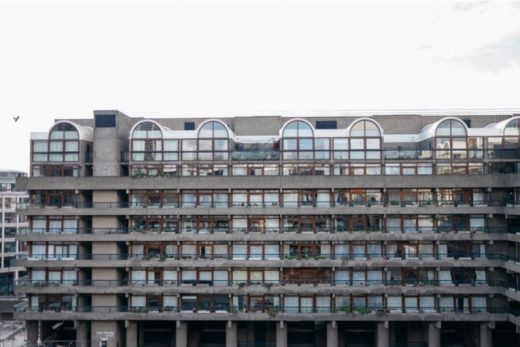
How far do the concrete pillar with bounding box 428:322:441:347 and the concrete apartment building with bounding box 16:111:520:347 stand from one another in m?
0.11

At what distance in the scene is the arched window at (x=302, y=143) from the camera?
46500mm

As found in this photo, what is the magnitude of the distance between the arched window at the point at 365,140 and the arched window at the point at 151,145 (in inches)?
764

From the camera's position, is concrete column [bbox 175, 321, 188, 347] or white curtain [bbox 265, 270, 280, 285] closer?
concrete column [bbox 175, 321, 188, 347]

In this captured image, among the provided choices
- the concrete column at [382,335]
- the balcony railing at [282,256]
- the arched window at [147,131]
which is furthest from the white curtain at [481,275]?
the arched window at [147,131]

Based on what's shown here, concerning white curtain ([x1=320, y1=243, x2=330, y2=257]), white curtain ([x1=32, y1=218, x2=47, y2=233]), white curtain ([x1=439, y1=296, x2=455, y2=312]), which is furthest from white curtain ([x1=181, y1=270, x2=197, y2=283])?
white curtain ([x1=439, y1=296, x2=455, y2=312])

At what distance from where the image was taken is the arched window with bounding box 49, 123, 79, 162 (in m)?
46.5

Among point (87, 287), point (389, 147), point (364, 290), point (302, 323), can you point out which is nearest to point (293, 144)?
point (389, 147)

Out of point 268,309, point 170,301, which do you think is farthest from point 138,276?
point 268,309

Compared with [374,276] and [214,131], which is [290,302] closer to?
[374,276]

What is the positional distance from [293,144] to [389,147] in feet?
37.8

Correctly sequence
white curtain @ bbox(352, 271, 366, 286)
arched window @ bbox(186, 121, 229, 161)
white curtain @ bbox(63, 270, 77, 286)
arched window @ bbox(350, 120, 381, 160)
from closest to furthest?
white curtain @ bbox(352, 271, 366, 286) < white curtain @ bbox(63, 270, 77, 286) < arched window @ bbox(350, 120, 381, 160) < arched window @ bbox(186, 121, 229, 161)

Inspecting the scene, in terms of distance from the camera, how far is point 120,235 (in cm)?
4566

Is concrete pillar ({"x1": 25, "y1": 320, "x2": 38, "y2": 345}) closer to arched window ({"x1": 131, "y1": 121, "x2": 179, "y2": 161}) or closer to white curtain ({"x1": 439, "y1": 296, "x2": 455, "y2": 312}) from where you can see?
arched window ({"x1": 131, "y1": 121, "x2": 179, "y2": 161})

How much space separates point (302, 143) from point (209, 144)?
10.2 meters
